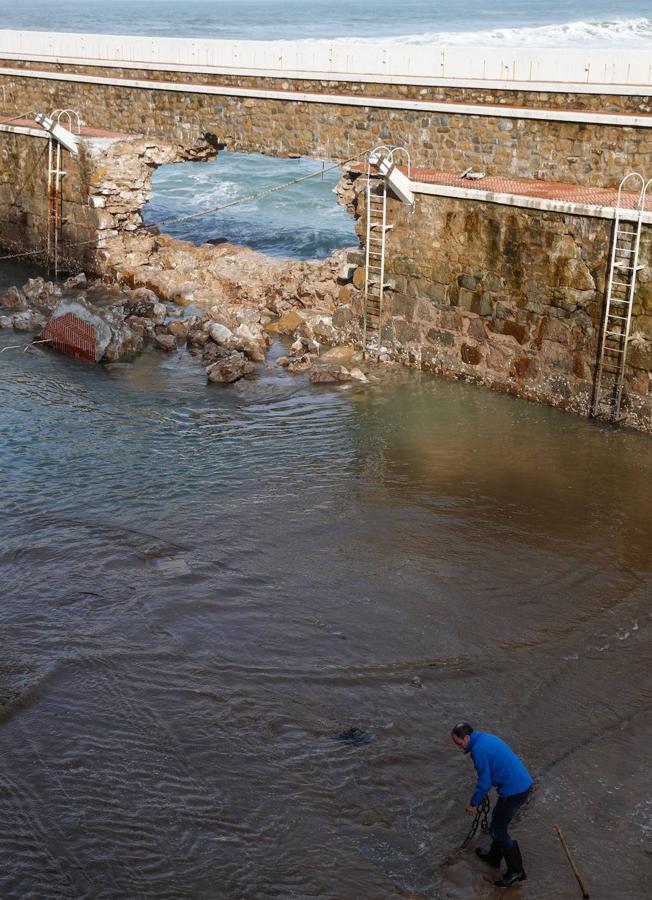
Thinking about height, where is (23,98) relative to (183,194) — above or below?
above

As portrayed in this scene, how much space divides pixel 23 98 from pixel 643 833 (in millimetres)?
22501

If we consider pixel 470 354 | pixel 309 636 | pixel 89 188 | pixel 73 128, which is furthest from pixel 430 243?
pixel 73 128

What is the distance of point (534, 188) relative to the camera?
15414 mm

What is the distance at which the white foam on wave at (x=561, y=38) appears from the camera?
64.8 m

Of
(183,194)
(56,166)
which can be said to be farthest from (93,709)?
(183,194)

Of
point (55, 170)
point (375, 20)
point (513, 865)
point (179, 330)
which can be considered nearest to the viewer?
point (513, 865)

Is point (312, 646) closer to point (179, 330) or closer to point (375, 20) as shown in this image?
point (179, 330)

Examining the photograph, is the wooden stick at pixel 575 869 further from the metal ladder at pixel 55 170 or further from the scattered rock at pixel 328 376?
the metal ladder at pixel 55 170

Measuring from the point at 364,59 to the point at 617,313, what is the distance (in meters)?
7.50

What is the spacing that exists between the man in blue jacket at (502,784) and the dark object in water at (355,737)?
1.44 metres

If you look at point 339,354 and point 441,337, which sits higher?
point 441,337

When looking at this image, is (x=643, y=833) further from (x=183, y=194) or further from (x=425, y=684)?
(x=183, y=194)

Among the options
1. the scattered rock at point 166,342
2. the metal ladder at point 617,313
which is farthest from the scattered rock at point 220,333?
the metal ladder at point 617,313

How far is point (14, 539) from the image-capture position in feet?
35.9
